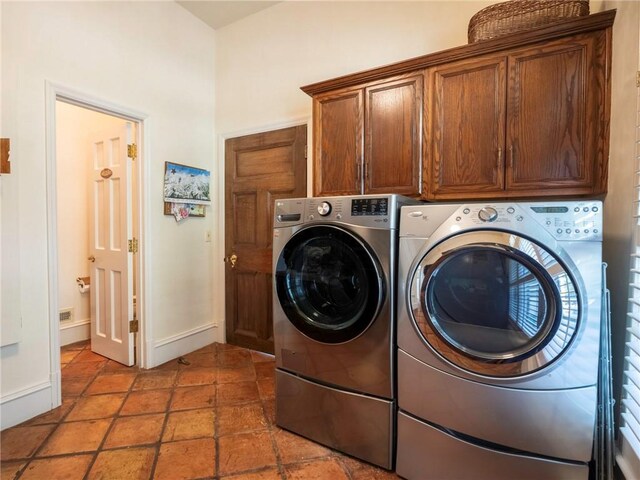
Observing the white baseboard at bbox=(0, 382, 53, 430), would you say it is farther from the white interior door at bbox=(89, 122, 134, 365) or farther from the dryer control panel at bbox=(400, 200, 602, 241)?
the dryer control panel at bbox=(400, 200, 602, 241)

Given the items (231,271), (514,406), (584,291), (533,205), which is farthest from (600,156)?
(231,271)

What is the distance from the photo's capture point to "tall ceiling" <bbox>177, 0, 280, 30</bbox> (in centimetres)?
260

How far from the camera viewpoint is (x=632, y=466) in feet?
3.54

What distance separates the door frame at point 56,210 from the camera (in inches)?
73.2

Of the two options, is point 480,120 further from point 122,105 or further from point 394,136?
point 122,105

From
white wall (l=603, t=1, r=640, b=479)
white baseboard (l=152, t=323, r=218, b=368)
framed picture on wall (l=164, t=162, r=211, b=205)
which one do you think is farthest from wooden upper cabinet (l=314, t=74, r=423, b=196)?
white baseboard (l=152, t=323, r=218, b=368)

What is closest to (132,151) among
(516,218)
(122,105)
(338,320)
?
(122,105)

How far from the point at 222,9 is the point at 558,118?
2.77 meters

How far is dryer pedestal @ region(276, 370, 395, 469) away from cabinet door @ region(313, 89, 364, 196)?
1.19 m

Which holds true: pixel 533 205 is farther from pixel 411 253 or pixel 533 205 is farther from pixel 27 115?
pixel 27 115

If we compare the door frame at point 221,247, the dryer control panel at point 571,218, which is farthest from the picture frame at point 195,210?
the dryer control panel at point 571,218

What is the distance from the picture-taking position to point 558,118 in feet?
4.70

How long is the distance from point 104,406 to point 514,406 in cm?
228

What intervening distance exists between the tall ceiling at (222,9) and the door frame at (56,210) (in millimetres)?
1127
